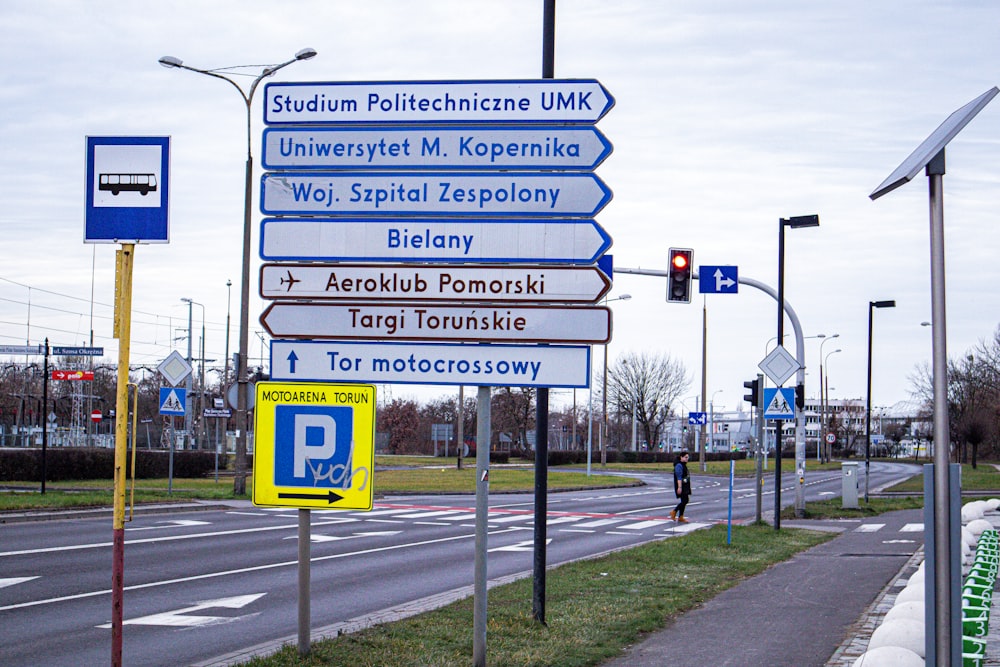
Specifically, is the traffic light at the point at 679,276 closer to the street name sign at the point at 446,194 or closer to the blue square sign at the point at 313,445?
the street name sign at the point at 446,194

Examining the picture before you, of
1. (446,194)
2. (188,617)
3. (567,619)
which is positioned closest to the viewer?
(446,194)

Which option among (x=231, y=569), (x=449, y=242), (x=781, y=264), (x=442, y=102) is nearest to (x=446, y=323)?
(x=449, y=242)

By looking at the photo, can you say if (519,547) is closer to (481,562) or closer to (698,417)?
(481,562)

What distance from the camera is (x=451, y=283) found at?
8.15 m

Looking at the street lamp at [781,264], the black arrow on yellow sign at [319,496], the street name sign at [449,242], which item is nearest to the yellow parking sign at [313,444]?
the black arrow on yellow sign at [319,496]

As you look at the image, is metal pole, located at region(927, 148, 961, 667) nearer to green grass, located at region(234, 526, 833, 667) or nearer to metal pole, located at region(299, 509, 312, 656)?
green grass, located at region(234, 526, 833, 667)

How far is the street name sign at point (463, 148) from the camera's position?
834 cm

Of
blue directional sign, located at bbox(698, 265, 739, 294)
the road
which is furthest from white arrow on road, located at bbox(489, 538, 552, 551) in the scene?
blue directional sign, located at bbox(698, 265, 739, 294)

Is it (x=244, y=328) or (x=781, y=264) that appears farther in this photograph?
(x=244, y=328)

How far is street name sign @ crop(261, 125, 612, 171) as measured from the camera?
834 centimetres

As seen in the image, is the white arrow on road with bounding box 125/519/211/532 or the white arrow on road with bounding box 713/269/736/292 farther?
the white arrow on road with bounding box 713/269/736/292

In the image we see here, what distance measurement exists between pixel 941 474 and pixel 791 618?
661cm

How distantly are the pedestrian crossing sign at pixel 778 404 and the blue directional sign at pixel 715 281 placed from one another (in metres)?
2.60

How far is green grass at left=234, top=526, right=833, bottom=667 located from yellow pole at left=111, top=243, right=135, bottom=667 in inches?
69.7
